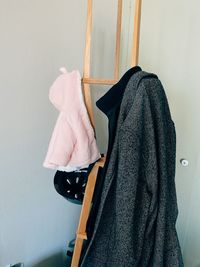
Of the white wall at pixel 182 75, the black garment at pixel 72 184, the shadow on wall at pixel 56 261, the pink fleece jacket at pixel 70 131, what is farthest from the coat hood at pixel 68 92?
the shadow on wall at pixel 56 261

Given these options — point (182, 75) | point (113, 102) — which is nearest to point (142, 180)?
point (113, 102)

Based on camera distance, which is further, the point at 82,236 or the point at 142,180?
the point at 82,236

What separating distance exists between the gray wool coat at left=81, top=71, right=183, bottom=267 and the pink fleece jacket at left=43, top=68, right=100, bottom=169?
155 millimetres

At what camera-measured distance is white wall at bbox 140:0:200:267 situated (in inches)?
51.5

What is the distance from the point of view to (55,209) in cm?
155

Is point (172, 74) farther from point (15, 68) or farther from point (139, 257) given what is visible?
point (139, 257)

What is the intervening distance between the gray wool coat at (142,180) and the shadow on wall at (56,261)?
0.72 m

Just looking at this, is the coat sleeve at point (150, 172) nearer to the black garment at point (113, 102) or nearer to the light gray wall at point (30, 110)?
the black garment at point (113, 102)

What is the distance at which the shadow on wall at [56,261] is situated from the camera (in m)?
1.58

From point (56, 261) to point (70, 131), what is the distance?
1005 millimetres

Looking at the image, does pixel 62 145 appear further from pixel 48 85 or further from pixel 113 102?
pixel 48 85

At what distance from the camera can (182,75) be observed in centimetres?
136

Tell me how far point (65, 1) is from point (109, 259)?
3.94 feet

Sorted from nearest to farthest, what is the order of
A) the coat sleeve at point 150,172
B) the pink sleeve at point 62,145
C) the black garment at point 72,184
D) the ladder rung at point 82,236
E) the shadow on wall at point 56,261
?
the coat sleeve at point 150,172
the pink sleeve at point 62,145
the ladder rung at point 82,236
the black garment at point 72,184
the shadow on wall at point 56,261
